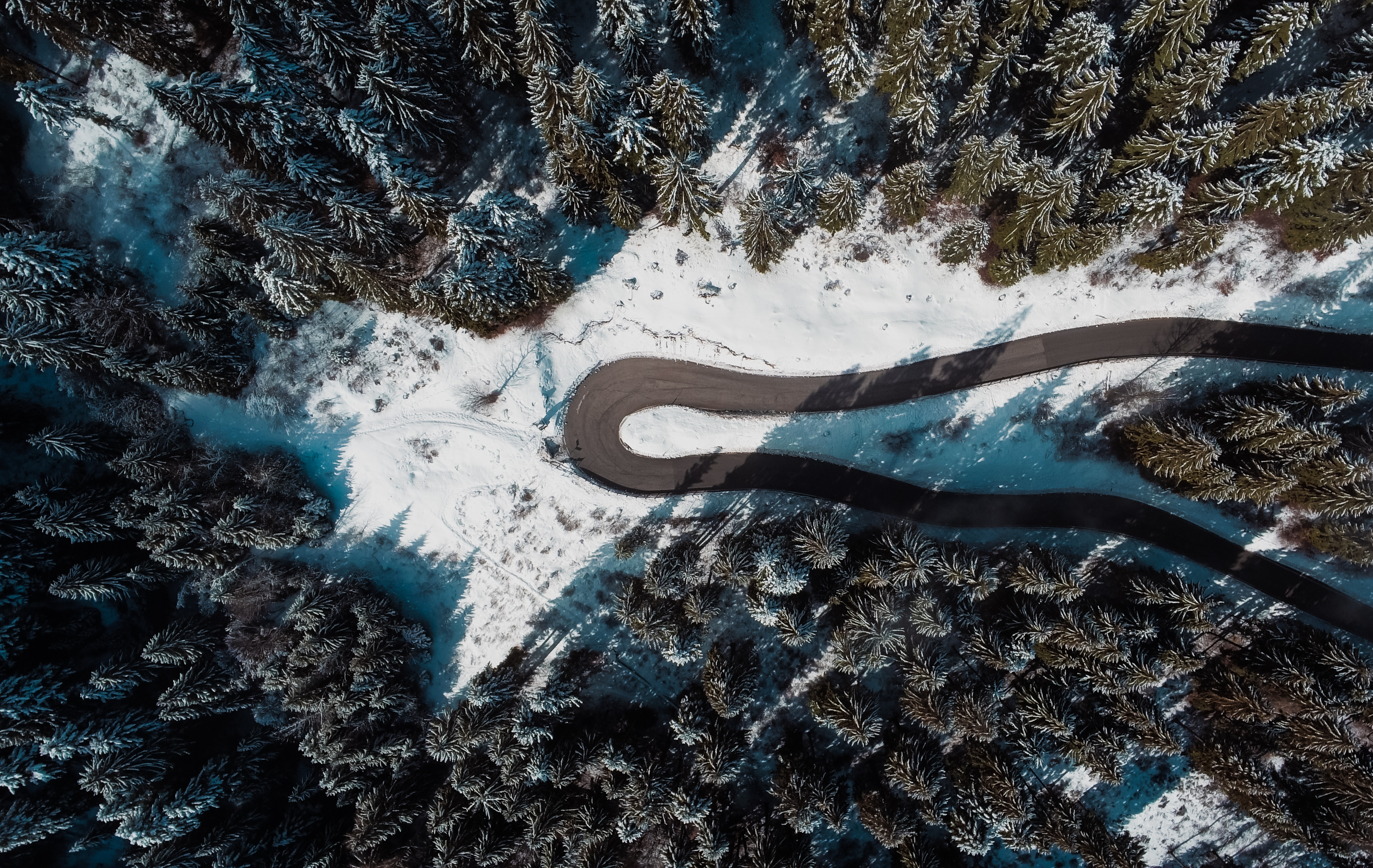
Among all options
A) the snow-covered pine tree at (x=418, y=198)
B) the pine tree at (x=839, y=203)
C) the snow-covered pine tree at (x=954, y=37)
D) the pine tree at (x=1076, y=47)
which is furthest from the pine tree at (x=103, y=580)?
the pine tree at (x=1076, y=47)

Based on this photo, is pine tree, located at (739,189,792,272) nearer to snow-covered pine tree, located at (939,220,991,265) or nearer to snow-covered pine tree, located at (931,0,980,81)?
snow-covered pine tree, located at (939,220,991,265)

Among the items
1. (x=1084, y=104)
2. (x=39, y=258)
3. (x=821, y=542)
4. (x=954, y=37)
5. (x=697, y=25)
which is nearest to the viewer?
(x=1084, y=104)

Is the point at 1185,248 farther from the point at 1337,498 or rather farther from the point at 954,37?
the point at 954,37

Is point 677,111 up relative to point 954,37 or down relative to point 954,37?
down

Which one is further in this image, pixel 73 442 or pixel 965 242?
pixel 73 442

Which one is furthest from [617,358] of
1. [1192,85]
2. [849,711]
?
[1192,85]

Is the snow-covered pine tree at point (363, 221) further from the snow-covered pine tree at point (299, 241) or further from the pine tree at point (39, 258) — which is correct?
the pine tree at point (39, 258)

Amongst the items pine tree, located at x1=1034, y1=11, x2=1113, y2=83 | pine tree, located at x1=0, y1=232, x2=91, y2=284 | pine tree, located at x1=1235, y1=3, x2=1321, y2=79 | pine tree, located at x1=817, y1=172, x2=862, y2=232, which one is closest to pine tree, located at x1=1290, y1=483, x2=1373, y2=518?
pine tree, located at x1=1235, y1=3, x2=1321, y2=79
